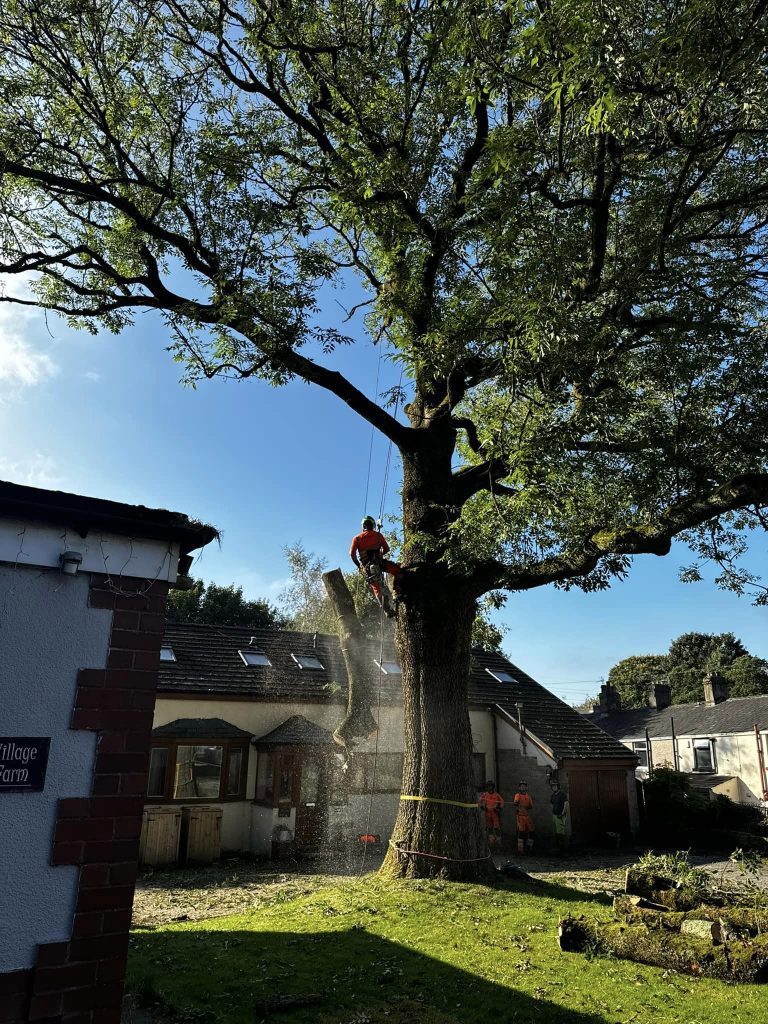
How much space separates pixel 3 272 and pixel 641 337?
34.7 ft

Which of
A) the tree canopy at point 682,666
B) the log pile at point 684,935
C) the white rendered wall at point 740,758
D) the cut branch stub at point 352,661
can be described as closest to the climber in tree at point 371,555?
the cut branch stub at point 352,661

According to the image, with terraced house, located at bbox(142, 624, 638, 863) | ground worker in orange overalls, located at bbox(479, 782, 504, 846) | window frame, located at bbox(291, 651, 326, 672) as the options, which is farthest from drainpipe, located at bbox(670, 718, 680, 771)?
window frame, located at bbox(291, 651, 326, 672)

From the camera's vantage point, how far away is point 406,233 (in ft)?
37.7

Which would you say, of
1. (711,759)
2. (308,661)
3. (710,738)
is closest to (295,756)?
(308,661)

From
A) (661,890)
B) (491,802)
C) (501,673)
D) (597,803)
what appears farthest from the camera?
(501,673)

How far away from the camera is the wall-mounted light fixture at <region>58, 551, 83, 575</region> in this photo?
4.25 meters

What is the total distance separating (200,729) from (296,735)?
8.10 ft

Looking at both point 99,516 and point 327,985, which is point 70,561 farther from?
point 327,985

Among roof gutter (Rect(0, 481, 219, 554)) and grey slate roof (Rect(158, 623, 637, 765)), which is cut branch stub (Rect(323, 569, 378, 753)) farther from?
roof gutter (Rect(0, 481, 219, 554))

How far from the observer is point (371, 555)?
11.1 meters

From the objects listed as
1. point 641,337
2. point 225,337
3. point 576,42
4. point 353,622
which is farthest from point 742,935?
point 225,337

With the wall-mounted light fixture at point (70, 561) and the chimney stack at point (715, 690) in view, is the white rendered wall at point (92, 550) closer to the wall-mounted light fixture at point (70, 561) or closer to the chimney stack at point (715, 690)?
the wall-mounted light fixture at point (70, 561)

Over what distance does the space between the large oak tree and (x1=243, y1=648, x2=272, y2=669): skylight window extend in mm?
10176

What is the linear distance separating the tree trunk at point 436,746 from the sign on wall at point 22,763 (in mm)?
8019
